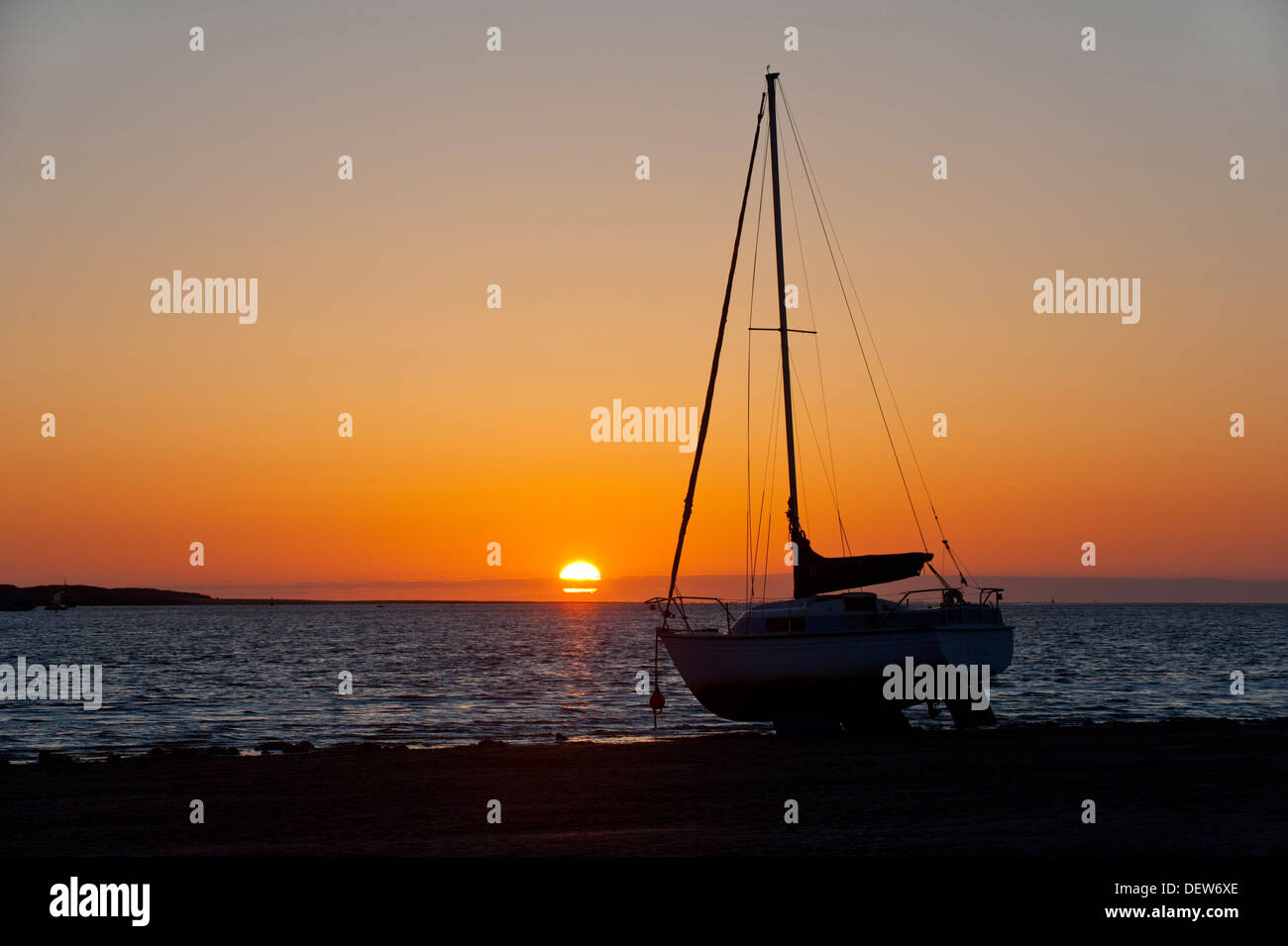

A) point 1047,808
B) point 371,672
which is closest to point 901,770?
point 1047,808

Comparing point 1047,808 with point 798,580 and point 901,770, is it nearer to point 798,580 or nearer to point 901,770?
point 901,770

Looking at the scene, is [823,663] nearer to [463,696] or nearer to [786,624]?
[786,624]

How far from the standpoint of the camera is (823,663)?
28.7 meters

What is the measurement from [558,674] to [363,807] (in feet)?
177

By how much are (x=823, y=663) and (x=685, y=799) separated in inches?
486

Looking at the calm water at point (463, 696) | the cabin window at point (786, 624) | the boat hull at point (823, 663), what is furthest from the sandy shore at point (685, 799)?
the calm water at point (463, 696)

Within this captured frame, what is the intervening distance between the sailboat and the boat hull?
0.08 ft

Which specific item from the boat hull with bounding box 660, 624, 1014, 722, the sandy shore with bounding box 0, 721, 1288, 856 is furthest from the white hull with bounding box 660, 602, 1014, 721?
the sandy shore with bounding box 0, 721, 1288, 856

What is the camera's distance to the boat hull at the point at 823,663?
93.7ft

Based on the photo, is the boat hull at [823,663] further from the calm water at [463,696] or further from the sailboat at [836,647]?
the calm water at [463,696]

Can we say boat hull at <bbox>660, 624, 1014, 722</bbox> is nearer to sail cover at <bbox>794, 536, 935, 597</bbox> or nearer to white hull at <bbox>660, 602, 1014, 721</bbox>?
white hull at <bbox>660, 602, 1014, 721</bbox>

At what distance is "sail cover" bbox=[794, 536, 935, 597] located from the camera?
30.1 meters

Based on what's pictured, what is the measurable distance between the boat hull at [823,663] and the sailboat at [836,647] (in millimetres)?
24
